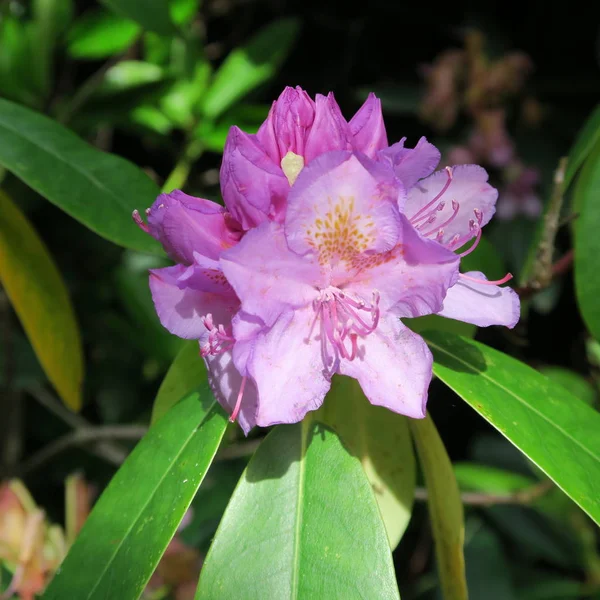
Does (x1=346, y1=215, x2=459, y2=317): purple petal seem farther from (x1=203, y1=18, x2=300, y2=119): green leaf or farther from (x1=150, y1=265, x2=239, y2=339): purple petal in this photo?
(x1=203, y1=18, x2=300, y2=119): green leaf

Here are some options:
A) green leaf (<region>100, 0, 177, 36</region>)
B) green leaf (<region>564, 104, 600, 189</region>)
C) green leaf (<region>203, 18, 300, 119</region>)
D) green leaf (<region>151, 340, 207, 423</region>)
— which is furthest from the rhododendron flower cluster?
green leaf (<region>203, 18, 300, 119</region>)

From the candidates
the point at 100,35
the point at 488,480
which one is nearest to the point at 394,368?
the point at 488,480

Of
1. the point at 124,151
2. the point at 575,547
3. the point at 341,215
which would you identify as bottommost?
the point at 575,547

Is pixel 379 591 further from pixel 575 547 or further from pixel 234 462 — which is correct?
pixel 575 547

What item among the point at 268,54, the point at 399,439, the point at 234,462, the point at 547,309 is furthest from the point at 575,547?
the point at 268,54

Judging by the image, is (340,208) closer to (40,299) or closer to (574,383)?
(40,299)

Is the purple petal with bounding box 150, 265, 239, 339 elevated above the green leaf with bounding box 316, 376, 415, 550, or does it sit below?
above
